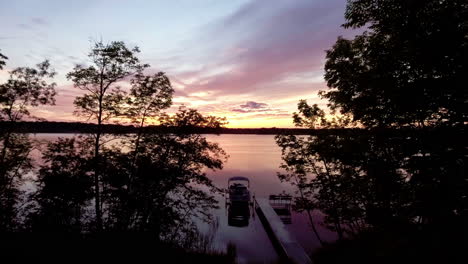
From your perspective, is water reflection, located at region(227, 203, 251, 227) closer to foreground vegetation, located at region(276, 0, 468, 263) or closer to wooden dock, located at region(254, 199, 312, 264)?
wooden dock, located at region(254, 199, 312, 264)

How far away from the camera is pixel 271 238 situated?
942 inches

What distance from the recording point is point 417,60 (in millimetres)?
5590

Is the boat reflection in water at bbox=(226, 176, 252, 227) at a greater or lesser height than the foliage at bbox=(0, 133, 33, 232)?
lesser

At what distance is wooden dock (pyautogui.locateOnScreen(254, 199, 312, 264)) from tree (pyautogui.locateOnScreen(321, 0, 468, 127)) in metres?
11.8

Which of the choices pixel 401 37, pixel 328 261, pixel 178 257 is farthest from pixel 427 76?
pixel 178 257

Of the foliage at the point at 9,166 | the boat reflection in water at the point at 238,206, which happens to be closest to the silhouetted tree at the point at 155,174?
the foliage at the point at 9,166

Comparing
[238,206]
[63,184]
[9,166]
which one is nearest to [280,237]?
[238,206]

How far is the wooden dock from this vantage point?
1589cm

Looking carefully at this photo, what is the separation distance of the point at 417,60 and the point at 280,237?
59.3 feet

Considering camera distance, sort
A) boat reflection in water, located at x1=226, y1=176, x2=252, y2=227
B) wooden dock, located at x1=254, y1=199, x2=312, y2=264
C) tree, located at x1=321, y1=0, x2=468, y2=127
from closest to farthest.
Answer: tree, located at x1=321, y1=0, x2=468, y2=127 < wooden dock, located at x1=254, y1=199, x2=312, y2=264 < boat reflection in water, located at x1=226, y1=176, x2=252, y2=227

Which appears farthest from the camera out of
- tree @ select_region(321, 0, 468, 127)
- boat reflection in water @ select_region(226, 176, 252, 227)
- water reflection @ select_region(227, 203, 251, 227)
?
boat reflection in water @ select_region(226, 176, 252, 227)

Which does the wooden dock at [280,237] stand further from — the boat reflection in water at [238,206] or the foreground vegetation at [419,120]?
the foreground vegetation at [419,120]

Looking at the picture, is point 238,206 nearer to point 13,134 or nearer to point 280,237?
point 280,237

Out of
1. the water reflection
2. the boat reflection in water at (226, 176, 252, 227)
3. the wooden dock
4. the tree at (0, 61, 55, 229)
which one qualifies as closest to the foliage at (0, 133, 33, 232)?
the tree at (0, 61, 55, 229)
